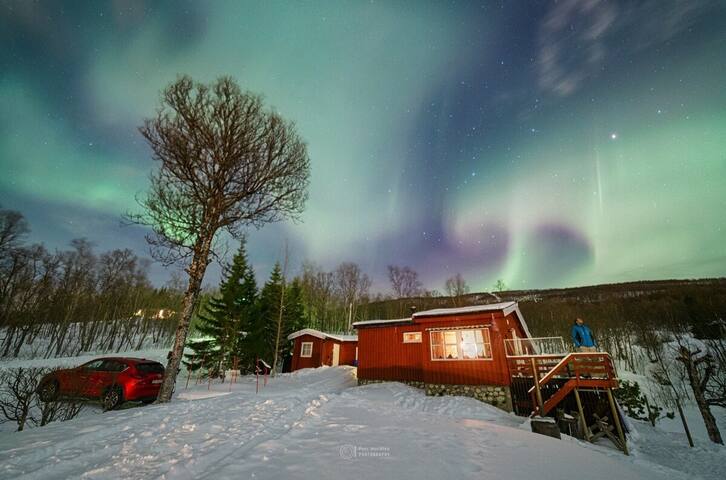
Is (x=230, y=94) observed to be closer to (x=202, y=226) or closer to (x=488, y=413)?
(x=202, y=226)

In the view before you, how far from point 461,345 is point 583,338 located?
16.8 ft

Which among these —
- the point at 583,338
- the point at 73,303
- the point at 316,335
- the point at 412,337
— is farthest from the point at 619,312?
the point at 73,303

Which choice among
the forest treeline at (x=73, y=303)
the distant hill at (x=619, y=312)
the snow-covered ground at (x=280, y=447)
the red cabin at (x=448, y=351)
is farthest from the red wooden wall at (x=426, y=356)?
the forest treeline at (x=73, y=303)

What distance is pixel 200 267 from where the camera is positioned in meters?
9.23

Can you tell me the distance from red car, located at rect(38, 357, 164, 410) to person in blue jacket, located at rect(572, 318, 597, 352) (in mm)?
15480

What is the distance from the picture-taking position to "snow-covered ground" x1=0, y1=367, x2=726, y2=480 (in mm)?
3502

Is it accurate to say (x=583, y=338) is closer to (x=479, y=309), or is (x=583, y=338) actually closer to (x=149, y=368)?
(x=479, y=309)

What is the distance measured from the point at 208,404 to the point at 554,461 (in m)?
7.95

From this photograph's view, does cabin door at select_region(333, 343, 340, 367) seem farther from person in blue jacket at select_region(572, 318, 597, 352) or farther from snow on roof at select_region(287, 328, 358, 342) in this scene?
person in blue jacket at select_region(572, 318, 597, 352)

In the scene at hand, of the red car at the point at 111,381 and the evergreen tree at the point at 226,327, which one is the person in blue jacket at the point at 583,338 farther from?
the evergreen tree at the point at 226,327

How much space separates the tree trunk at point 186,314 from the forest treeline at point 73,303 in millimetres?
25466

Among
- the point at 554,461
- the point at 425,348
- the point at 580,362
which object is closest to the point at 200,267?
the point at 554,461

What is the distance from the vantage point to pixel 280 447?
171 inches

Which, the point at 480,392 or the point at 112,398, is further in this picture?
the point at 480,392
